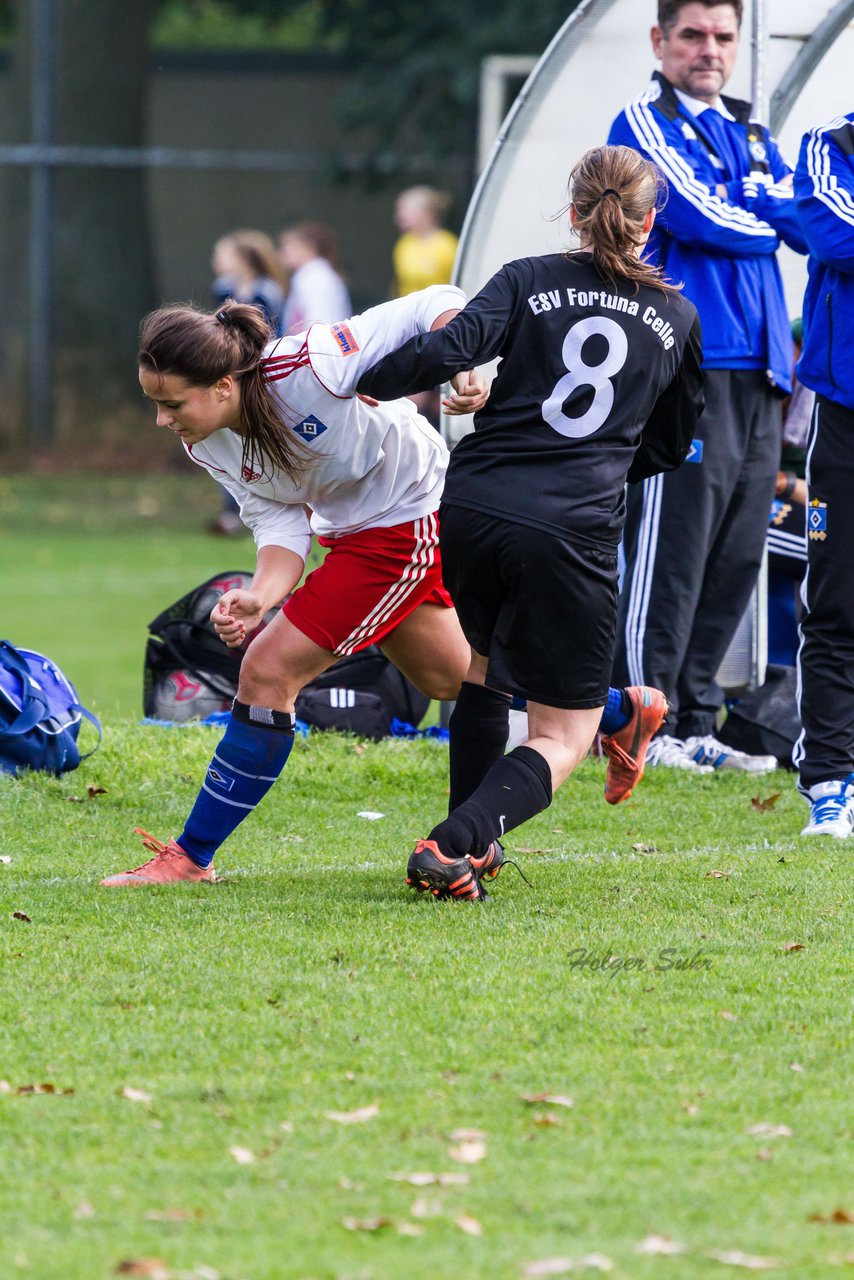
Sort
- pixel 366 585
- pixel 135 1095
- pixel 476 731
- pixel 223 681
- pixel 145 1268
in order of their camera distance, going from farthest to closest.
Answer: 1. pixel 223 681
2. pixel 476 731
3. pixel 366 585
4. pixel 135 1095
5. pixel 145 1268

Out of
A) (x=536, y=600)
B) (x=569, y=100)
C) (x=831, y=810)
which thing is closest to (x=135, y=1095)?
(x=536, y=600)

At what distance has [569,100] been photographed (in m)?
7.99

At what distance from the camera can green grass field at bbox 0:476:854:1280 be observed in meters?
2.80

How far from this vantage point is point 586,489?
469cm

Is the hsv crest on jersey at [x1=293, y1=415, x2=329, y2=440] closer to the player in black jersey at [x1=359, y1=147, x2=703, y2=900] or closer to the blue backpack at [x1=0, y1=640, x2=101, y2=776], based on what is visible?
the player in black jersey at [x1=359, y1=147, x2=703, y2=900]

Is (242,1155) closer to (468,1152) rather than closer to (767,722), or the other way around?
(468,1152)

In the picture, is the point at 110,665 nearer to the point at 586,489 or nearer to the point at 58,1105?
the point at 586,489

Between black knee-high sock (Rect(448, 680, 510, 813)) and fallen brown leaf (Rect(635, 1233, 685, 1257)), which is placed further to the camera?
black knee-high sock (Rect(448, 680, 510, 813))

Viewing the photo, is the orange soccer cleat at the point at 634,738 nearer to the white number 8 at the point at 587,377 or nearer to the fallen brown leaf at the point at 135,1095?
the white number 8 at the point at 587,377

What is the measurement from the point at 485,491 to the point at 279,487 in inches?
23.3

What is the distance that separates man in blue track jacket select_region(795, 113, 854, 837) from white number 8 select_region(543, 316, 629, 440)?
132 centimetres

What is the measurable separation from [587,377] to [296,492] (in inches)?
33.6

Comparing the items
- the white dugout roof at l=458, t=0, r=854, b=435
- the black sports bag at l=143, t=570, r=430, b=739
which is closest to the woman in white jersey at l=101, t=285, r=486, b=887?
the black sports bag at l=143, t=570, r=430, b=739

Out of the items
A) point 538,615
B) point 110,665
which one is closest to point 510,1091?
point 538,615
